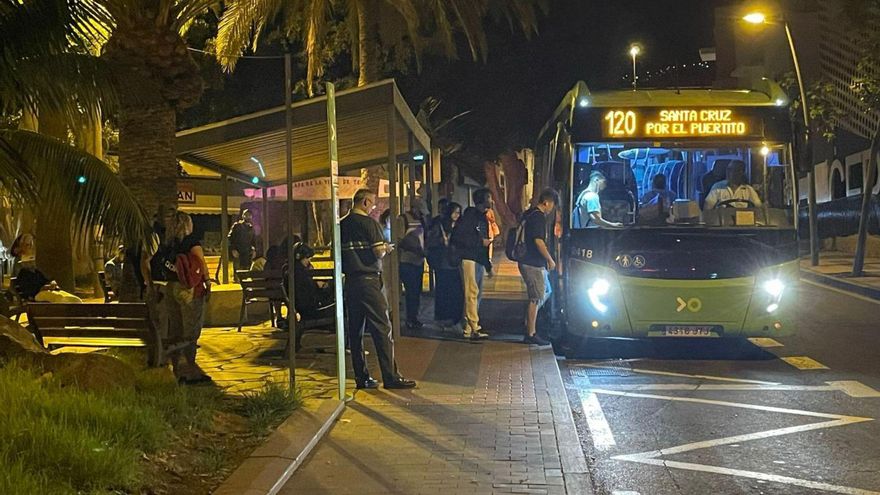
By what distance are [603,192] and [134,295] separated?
18.6 feet

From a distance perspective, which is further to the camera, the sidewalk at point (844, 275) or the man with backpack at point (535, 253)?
the sidewalk at point (844, 275)

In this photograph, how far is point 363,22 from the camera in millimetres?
21094

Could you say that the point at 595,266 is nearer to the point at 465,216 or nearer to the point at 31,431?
the point at 465,216

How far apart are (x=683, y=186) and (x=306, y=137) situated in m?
5.84

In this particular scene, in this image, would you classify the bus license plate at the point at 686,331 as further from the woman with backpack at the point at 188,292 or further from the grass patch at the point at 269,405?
the woman with backpack at the point at 188,292

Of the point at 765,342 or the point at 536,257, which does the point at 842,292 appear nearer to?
the point at 765,342

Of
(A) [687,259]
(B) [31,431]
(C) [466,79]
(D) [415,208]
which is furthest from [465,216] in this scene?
(C) [466,79]

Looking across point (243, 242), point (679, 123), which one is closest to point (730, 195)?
point (679, 123)

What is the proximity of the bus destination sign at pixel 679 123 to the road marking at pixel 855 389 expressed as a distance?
308cm

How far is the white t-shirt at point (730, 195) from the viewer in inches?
440

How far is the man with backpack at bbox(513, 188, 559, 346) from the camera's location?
12.1m

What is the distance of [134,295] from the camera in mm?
11625

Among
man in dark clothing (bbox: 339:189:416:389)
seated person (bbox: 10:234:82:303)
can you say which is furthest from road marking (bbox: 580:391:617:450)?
seated person (bbox: 10:234:82:303)

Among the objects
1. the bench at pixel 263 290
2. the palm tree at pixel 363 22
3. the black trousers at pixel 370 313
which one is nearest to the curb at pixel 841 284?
the palm tree at pixel 363 22
